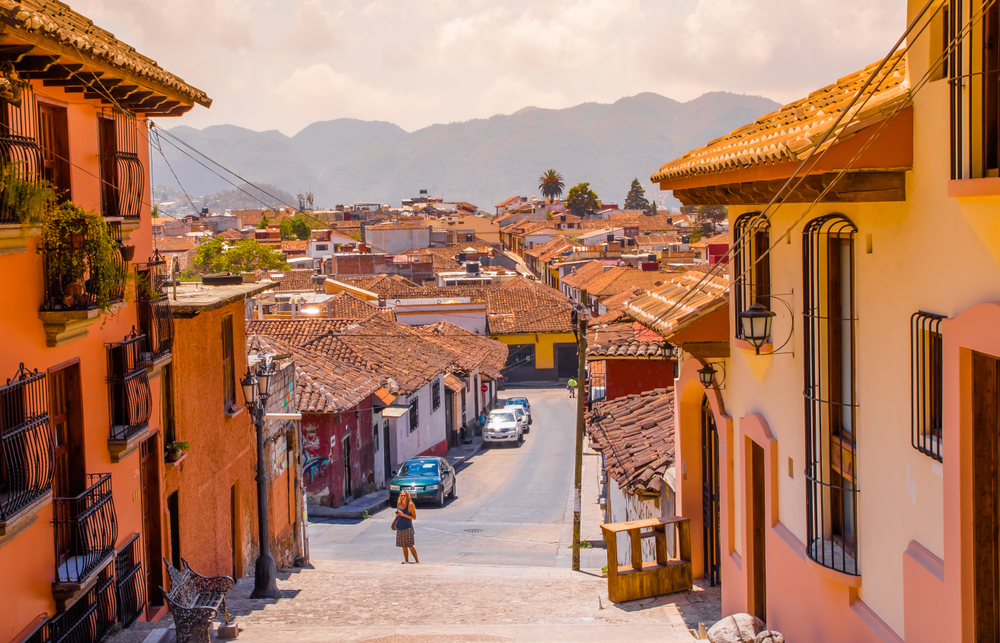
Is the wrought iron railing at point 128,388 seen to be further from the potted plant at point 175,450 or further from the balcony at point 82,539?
the potted plant at point 175,450

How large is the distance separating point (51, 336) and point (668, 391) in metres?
12.1

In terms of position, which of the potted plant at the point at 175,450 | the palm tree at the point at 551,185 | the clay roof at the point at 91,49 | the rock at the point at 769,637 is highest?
the palm tree at the point at 551,185

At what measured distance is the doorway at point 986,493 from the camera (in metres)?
5.09

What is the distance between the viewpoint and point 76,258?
8727 mm

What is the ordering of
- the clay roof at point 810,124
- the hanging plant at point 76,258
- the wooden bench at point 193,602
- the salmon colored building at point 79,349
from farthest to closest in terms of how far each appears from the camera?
1. the wooden bench at point 193,602
2. the hanging plant at point 76,258
3. the salmon colored building at point 79,349
4. the clay roof at point 810,124

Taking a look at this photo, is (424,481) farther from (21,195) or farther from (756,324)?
(21,195)

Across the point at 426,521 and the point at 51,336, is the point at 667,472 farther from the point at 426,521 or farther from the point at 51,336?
the point at 426,521

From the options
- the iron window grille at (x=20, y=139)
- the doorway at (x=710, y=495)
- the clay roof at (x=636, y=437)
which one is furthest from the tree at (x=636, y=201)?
the iron window grille at (x=20, y=139)

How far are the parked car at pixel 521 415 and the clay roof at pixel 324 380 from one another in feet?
41.2

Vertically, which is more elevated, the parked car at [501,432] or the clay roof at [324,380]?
the clay roof at [324,380]

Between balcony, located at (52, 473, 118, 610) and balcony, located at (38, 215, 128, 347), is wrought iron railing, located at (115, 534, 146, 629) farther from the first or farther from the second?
balcony, located at (38, 215, 128, 347)

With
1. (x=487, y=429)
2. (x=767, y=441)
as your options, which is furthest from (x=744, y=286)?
(x=487, y=429)

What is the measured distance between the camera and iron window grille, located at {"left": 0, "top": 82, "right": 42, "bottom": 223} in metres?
7.54

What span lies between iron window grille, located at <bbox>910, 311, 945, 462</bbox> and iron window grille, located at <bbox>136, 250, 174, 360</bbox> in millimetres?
9182
